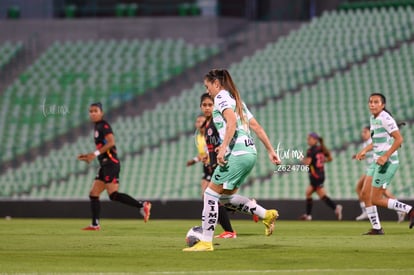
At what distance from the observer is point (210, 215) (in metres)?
13.1

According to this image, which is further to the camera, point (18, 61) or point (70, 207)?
point (18, 61)

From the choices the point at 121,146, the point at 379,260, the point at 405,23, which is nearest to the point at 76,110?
the point at 121,146

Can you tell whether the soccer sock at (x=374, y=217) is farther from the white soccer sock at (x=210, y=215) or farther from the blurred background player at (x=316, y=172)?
the blurred background player at (x=316, y=172)

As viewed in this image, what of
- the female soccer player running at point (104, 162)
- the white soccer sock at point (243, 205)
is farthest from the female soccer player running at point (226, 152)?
the female soccer player running at point (104, 162)

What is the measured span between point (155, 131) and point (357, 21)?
8.12m

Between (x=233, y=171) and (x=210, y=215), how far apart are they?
0.61 metres

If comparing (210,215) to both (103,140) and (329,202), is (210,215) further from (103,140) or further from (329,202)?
(329,202)

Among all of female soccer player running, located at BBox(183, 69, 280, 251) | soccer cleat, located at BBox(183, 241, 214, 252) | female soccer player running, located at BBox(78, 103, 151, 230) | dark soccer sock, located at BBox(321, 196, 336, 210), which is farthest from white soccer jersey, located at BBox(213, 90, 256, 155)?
dark soccer sock, located at BBox(321, 196, 336, 210)

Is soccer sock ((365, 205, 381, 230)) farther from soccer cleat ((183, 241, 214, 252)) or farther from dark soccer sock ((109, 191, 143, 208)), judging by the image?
dark soccer sock ((109, 191, 143, 208))

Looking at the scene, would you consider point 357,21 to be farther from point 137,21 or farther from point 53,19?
point 53,19

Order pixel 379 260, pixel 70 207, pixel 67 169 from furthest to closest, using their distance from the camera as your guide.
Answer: pixel 67 169 < pixel 70 207 < pixel 379 260

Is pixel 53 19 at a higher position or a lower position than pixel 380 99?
higher

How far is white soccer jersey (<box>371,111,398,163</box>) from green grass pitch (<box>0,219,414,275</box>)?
1282 mm

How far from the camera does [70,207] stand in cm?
2702
